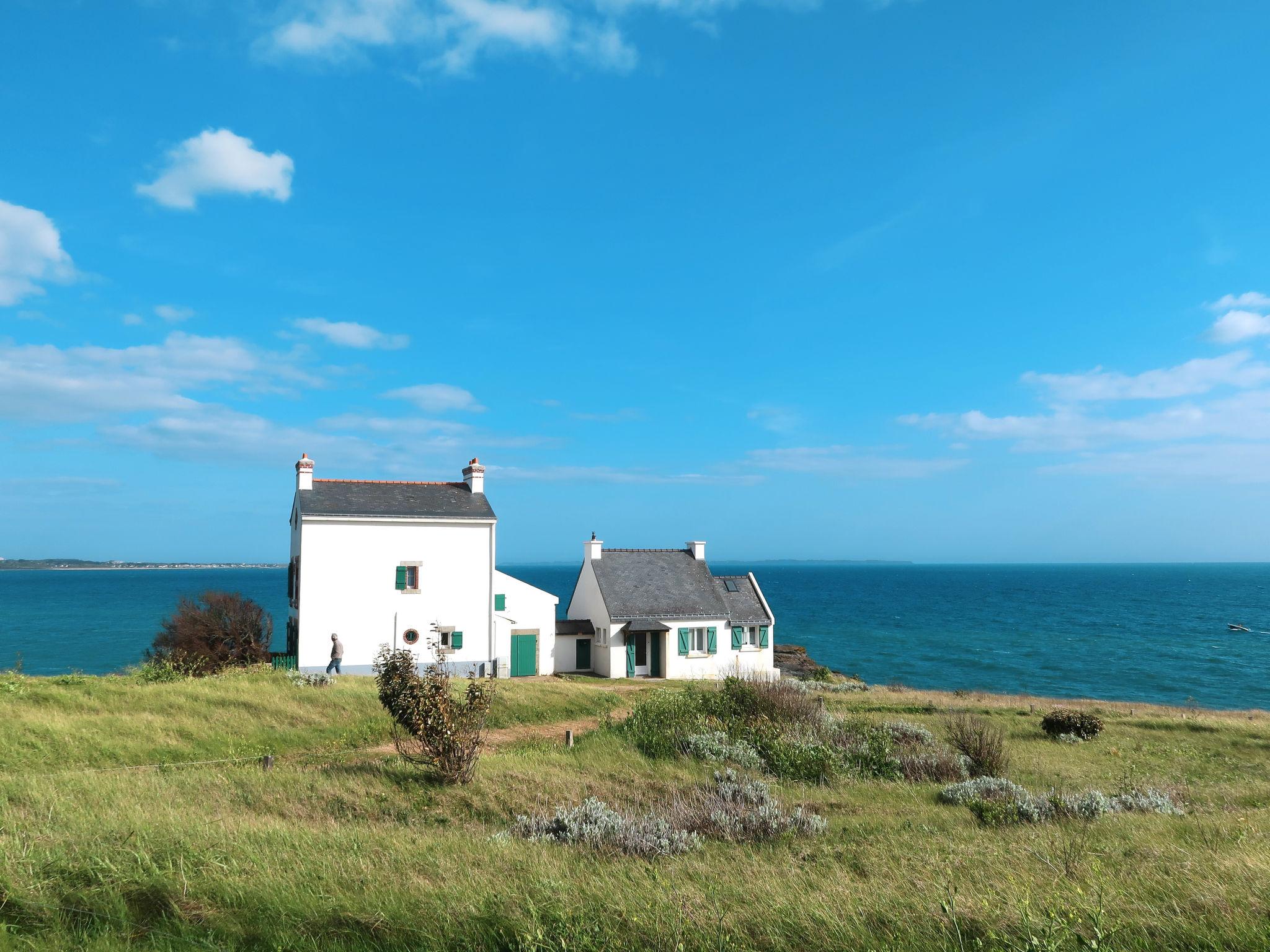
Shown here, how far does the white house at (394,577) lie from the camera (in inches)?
1134

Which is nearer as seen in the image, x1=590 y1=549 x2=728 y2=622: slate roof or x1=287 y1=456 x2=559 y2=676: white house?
x1=287 y1=456 x2=559 y2=676: white house

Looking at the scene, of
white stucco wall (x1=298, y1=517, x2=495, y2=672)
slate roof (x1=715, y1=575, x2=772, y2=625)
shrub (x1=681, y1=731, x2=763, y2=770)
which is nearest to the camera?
shrub (x1=681, y1=731, x2=763, y2=770)

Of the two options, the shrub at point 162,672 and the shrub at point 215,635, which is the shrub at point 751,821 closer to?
the shrub at point 162,672

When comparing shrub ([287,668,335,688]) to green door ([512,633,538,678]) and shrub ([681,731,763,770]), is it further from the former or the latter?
shrub ([681,731,763,770])

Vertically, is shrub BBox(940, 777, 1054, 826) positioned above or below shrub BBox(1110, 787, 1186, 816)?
above

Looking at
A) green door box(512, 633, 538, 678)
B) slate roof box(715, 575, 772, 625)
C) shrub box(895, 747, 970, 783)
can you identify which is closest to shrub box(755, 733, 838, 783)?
shrub box(895, 747, 970, 783)

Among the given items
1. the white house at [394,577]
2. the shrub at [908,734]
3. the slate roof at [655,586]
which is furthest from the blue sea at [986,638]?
the shrub at [908,734]

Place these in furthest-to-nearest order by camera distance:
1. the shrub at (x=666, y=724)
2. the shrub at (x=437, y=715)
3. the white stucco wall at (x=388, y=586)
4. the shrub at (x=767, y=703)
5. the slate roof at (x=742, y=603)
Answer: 1. the slate roof at (x=742, y=603)
2. the white stucco wall at (x=388, y=586)
3. the shrub at (x=767, y=703)
4. the shrub at (x=666, y=724)
5. the shrub at (x=437, y=715)

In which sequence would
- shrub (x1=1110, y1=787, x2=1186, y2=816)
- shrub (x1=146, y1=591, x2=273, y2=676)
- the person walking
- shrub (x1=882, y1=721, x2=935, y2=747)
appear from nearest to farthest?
shrub (x1=1110, y1=787, x2=1186, y2=816)
shrub (x1=882, y1=721, x2=935, y2=747)
shrub (x1=146, y1=591, x2=273, y2=676)
the person walking

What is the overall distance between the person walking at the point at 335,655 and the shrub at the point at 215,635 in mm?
2915

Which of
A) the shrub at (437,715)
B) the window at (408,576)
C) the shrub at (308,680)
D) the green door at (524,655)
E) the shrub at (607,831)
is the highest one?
the window at (408,576)

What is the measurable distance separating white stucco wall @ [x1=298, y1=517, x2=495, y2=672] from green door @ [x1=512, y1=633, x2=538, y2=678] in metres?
1.68

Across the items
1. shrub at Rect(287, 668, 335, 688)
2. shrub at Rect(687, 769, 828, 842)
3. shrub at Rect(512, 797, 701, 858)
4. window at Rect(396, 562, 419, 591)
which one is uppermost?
window at Rect(396, 562, 419, 591)

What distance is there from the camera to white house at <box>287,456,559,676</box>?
28.8 metres
